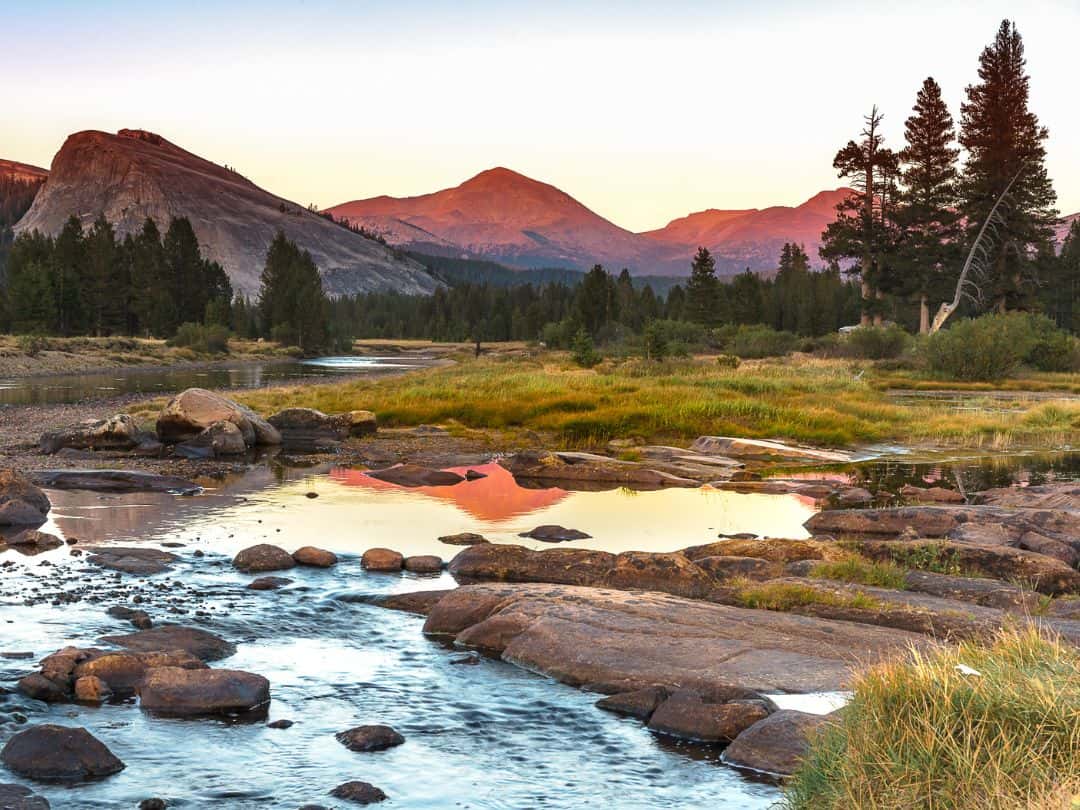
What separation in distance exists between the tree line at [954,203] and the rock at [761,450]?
48582 millimetres

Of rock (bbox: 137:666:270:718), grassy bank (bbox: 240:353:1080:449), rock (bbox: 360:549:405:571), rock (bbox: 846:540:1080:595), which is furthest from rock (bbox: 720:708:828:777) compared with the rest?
grassy bank (bbox: 240:353:1080:449)

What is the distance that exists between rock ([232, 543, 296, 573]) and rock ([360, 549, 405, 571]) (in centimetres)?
127

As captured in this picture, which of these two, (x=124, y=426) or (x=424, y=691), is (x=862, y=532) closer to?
(x=424, y=691)

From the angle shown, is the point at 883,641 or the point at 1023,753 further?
the point at 883,641

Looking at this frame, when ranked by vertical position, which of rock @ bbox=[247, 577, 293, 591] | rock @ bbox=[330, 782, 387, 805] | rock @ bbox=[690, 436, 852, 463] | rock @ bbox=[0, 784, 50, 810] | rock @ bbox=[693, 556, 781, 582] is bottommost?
rock @ bbox=[330, 782, 387, 805]

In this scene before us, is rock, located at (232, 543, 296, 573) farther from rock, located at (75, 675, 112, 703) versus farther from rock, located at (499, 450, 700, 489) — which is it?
rock, located at (499, 450, 700, 489)

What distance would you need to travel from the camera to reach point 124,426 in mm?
34406

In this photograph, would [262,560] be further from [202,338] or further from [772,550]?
[202,338]

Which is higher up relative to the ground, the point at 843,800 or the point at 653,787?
the point at 843,800

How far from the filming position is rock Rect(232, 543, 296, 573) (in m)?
17.6

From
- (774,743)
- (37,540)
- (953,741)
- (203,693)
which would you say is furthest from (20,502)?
(953,741)

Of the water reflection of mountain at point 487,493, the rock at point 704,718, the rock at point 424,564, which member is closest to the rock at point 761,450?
the water reflection of mountain at point 487,493

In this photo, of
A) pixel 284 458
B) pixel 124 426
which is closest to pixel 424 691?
pixel 284 458

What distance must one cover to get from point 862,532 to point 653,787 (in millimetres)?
13205
